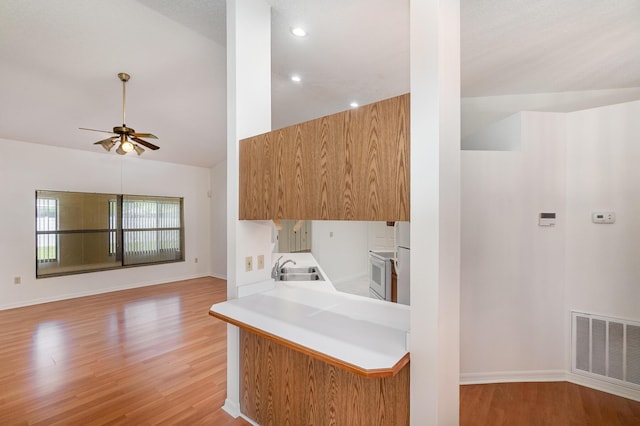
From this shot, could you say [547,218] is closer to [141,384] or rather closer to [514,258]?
[514,258]

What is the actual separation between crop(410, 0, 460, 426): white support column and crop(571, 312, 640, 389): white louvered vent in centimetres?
207

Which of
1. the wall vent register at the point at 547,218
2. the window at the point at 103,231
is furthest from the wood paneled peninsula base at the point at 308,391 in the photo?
the window at the point at 103,231

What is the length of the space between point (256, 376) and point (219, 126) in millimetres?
4365

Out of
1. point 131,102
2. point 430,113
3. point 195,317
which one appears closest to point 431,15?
point 430,113

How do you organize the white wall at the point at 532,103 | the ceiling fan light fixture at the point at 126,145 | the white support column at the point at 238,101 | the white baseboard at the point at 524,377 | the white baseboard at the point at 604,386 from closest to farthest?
1. the white support column at the point at 238,101
2. the white baseboard at the point at 604,386
3. the white baseboard at the point at 524,377
4. the white wall at the point at 532,103
5. the ceiling fan light fixture at the point at 126,145

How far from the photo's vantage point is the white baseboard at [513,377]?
8.08 feet

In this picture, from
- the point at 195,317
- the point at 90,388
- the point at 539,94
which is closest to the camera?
the point at 90,388

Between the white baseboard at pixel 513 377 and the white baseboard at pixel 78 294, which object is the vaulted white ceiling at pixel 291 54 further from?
the white baseboard at pixel 513 377

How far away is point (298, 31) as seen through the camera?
7.72 ft

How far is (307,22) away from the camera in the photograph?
225 cm

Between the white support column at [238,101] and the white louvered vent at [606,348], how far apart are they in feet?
9.70

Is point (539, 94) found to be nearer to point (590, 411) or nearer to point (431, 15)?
point (431, 15)

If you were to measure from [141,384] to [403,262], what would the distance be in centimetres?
277

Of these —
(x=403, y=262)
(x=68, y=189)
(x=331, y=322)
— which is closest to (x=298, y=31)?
(x=331, y=322)
